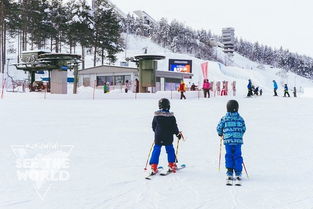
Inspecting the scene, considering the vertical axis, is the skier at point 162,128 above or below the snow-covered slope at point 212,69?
below

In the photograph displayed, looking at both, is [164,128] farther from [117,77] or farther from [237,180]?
[117,77]

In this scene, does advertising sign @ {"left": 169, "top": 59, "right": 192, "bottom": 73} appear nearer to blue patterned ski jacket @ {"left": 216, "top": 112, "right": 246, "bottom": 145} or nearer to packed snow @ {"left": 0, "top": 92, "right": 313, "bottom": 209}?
packed snow @ {"left": 0, "top": 92, "right": 313, "bottom": 209}

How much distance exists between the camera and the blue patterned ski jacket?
5391 millimetres

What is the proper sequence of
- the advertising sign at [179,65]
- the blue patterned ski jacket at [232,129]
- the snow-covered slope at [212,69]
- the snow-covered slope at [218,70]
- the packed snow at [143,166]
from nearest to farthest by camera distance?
the packed snow at [143,166] < the blue patterned ski jacket at [232,129] < the advertising sign at [179,65] < the snow-covered slope at [212,69] < the snow-covered slope at [218,70]

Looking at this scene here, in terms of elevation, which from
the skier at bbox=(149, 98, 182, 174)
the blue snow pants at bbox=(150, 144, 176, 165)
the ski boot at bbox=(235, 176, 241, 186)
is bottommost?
the ski boot at bbox=(235, 176, 241, 186)

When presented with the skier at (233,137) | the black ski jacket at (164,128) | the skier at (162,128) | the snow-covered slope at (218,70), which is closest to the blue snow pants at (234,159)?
the skier at (233,137)

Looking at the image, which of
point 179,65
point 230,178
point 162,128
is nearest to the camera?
point 230,178

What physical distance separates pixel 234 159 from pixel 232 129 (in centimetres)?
53

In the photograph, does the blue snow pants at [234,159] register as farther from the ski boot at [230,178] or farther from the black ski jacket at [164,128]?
the black ski jacket at [164,128]

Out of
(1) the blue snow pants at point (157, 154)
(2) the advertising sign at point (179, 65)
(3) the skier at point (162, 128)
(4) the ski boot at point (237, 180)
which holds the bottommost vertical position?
(4) the ski boot at point (237, 180)

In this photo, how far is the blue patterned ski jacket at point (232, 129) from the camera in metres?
5.39

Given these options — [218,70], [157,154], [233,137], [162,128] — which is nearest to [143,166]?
[157,154]

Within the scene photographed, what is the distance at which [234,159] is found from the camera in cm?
550

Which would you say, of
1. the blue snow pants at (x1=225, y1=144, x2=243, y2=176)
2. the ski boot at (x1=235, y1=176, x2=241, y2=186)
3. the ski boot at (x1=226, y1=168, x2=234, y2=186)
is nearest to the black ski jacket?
the blue snow pants at (x1=225, y1=144, x2=243, y2=176)
